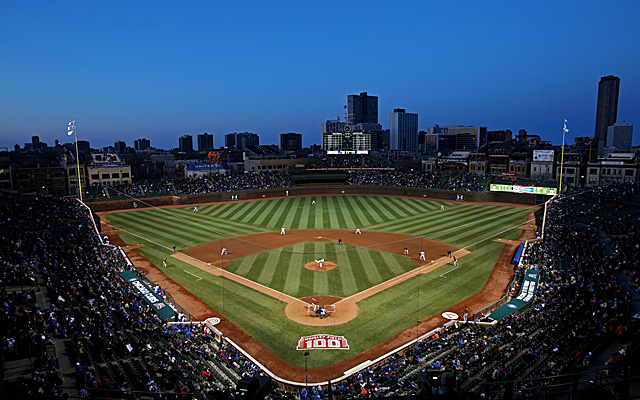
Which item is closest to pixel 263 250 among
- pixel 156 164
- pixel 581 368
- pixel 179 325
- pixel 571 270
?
pixel 179 325

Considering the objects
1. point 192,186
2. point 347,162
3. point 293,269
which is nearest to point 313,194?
point 347,162

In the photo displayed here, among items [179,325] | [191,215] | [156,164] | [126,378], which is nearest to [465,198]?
[191,215]

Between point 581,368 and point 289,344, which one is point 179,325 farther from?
point 581,368

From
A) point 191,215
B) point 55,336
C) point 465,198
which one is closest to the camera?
point 55,336

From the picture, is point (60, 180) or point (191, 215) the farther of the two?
point (60, 180)

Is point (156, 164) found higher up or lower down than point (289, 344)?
higher up

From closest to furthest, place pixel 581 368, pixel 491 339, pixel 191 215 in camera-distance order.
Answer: pixel 581 368
pixel 491 339
pixel 191 215

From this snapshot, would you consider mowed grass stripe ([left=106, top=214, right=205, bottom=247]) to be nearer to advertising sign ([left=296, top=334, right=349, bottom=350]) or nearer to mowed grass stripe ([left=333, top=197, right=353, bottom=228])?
mowed grass stripe ([left=333, top=197, right=353, bottom=228])
